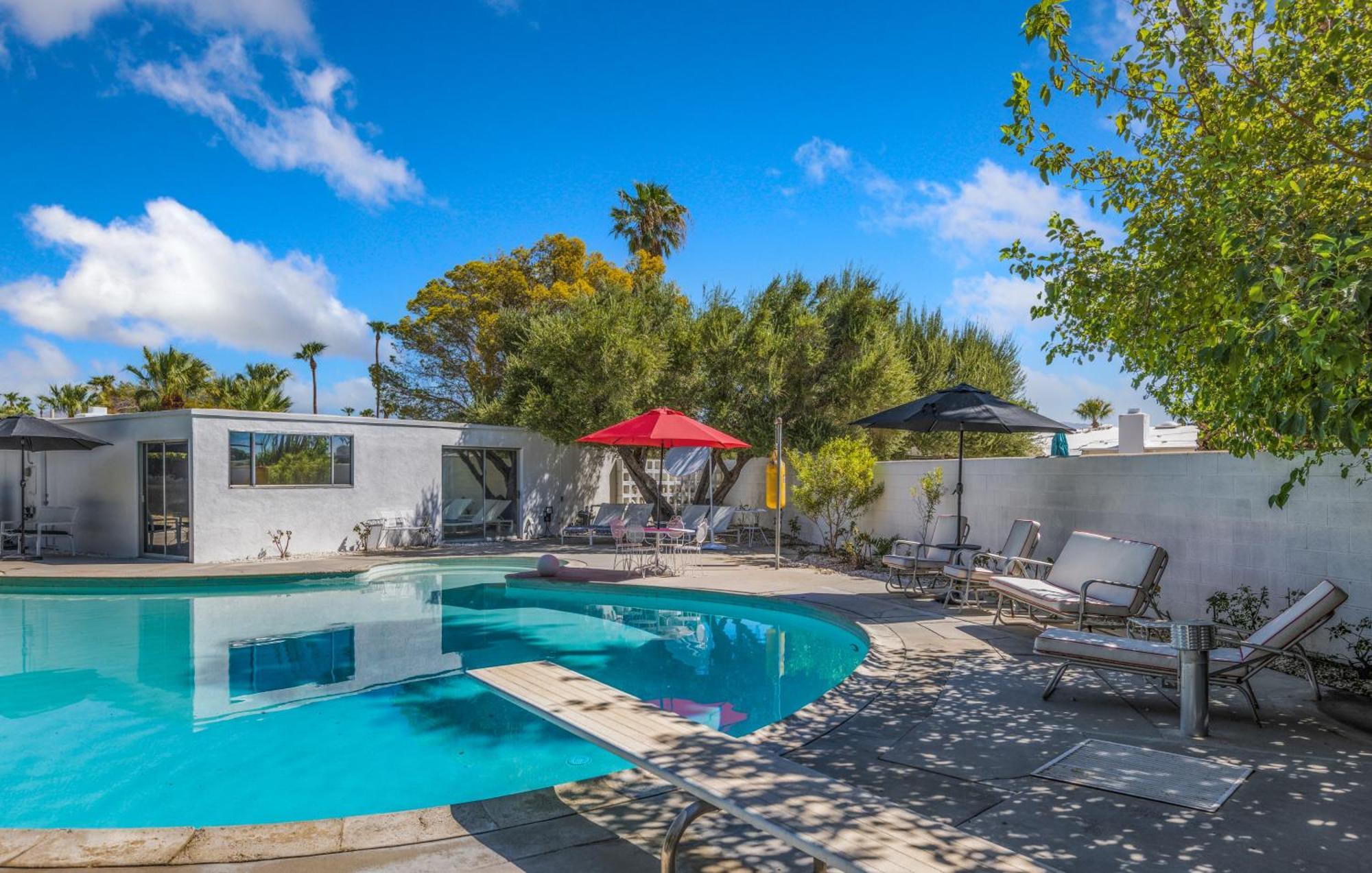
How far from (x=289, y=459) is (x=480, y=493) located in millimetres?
3769

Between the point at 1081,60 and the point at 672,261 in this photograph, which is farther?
the point at 672,261

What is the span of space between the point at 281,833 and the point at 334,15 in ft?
42.9

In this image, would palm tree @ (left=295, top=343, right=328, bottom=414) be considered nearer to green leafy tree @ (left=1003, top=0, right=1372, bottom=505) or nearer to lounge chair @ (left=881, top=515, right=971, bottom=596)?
lounge chair @ (left=881, top=515, right=971, bottom=596)

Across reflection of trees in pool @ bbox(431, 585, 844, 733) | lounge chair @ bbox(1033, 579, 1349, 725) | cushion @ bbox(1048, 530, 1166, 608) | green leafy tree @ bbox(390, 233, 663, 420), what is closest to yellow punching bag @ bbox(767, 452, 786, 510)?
reflection of trees in pool @ bbox(431, 585, 844, 733)

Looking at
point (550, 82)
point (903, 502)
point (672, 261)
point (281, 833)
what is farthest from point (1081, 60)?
point (672, 261)

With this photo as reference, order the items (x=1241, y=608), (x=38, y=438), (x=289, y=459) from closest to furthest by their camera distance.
Result: (x=1241, y=608) < (x=38, y=438) < (x=289, y=459)

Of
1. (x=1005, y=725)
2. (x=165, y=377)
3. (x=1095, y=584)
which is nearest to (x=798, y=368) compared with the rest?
(x=1095, y=584)

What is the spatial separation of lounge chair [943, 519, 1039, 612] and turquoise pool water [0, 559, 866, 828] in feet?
4.84

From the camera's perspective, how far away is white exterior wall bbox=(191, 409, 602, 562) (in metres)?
12.6

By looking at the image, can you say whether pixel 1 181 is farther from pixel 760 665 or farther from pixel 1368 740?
pixel 1368 740

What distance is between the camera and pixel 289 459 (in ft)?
44.0

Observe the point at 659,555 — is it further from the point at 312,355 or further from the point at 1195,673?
the point at 312,355

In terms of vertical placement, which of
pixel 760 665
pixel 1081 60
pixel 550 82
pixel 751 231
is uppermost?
pixel 550 82

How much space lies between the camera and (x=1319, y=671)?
5.50 m
